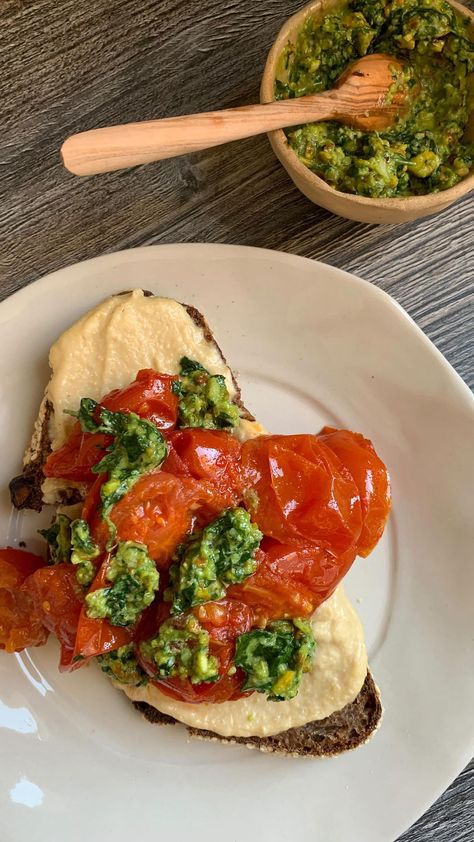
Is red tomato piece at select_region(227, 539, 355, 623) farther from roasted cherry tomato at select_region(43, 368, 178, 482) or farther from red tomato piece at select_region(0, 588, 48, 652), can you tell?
red tomato piece at select_region(0, 588, 48, 652)

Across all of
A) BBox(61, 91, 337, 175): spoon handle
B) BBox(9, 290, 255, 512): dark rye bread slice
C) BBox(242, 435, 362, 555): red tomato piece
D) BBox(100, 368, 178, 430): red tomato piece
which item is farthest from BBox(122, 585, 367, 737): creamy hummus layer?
BBox(61, 91, 337, 175): spoon handle

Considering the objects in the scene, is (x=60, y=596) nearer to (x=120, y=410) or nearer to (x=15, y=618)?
(x=15, y=618)

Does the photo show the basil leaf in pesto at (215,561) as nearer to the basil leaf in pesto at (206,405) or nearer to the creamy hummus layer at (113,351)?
the basil leaf in pesto at (206,405)

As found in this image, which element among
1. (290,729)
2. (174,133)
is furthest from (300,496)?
(174,133)

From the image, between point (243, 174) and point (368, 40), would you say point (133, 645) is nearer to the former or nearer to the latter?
point (243, 174)

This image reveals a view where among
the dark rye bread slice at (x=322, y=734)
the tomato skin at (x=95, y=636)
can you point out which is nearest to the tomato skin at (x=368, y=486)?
the dark rye bread slice at (x=322, y=734)

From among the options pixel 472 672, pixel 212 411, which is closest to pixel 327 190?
pixel 212 411

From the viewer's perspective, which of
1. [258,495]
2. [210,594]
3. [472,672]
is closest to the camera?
[210,594]
